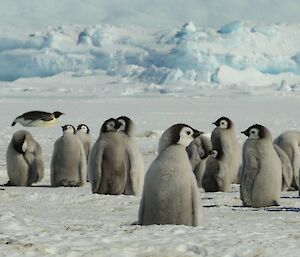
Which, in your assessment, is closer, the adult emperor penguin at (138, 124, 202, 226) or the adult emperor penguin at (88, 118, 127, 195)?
the adult emperor penguin at (138, 124, 202, 226)

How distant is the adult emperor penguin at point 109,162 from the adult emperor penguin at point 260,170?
1749mm

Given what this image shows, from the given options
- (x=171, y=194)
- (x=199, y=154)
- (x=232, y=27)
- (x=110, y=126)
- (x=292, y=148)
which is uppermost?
(x=232, y=27)

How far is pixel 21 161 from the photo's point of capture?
33.2 ft

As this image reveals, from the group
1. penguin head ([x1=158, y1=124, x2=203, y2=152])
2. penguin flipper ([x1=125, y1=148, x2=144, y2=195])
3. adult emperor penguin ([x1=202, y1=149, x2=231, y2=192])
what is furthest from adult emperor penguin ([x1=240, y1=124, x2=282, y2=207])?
penguin head ([x1=158, y1=124, x2=203, y2=152])

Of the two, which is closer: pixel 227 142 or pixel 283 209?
pixel 283 209

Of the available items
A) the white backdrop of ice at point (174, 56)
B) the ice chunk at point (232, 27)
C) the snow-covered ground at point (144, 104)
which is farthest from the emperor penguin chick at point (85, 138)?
the ice chunk at point (232, 27)

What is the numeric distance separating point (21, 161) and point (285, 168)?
4.04m

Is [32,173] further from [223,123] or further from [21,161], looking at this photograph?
[223,123]

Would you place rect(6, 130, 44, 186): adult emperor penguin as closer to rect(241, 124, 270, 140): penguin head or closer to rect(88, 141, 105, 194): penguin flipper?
rect(88, 141, 105, 194): penguin flipper

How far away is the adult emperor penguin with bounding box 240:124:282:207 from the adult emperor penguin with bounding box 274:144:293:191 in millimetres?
2633


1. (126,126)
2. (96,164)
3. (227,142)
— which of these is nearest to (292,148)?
(227,142)

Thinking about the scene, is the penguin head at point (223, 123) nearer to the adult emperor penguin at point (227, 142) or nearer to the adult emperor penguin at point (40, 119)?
the adult emperor penguin at point (227, 142)

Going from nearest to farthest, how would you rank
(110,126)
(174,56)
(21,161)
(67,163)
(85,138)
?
1. (110,126)
2. (67,163)
3. (21,161)
4. (85,138)
5. (174,56)

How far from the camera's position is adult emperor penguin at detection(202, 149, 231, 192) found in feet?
31.7
